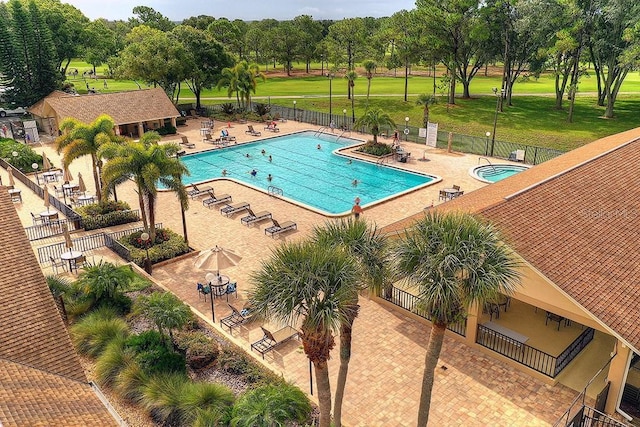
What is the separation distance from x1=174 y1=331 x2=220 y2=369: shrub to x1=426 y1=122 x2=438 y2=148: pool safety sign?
1151 inches

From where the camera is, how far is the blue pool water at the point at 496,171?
33281mm

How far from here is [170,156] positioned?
2247 cm

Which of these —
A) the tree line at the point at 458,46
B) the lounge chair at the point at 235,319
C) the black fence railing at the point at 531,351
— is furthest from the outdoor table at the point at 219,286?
the tree line at the point at 458,46

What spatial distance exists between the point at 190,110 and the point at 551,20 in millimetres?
39289

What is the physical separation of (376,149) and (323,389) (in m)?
30.1

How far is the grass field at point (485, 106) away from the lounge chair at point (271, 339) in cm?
3532

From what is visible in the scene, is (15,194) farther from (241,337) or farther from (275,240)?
(241,337)

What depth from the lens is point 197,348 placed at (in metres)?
14.4

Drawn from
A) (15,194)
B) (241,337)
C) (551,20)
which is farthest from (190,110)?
(241,337)

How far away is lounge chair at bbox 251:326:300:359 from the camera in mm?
14987

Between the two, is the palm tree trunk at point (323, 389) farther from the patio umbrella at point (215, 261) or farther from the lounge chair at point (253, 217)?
the lounge chair at point (253, 217)

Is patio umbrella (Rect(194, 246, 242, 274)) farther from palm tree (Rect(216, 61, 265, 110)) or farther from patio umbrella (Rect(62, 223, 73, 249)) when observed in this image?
palm tree (Rect(216, 61, 265, 110))

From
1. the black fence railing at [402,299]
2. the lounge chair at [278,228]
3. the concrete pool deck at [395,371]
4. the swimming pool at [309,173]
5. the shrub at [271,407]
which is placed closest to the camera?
the shrub at [271,407]

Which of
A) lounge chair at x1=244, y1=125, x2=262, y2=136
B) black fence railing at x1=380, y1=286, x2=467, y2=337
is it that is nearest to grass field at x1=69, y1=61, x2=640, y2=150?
lounge chair at x1=244, y1=125, x2=262, y2=136
